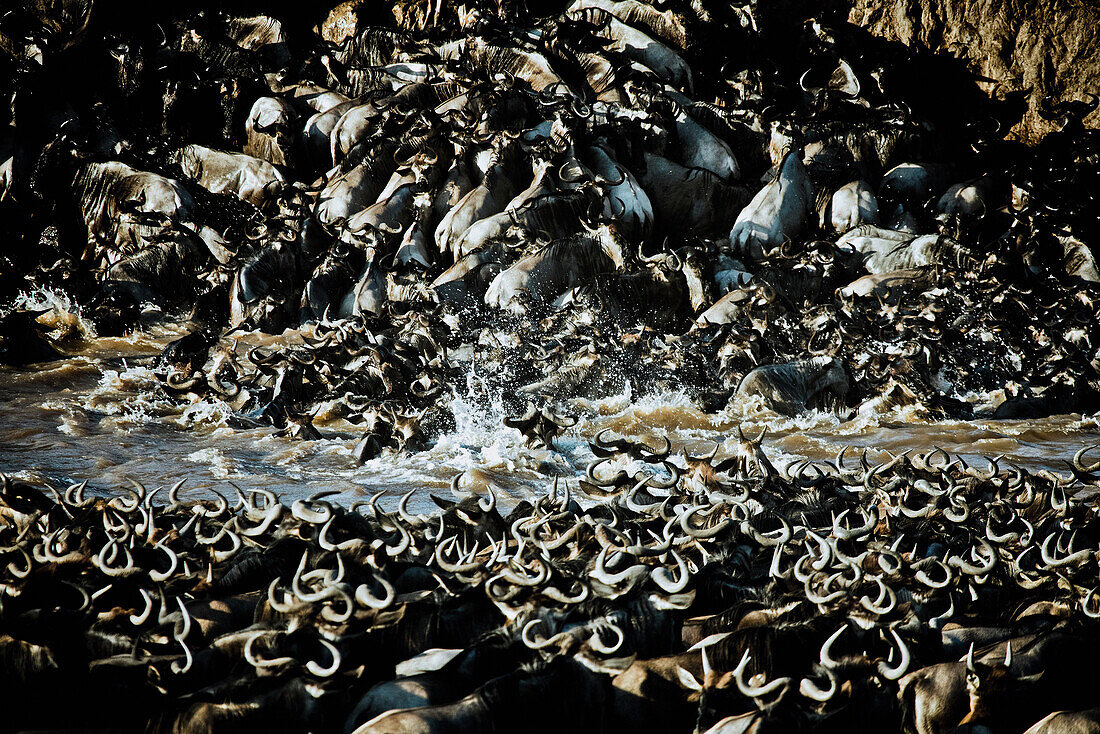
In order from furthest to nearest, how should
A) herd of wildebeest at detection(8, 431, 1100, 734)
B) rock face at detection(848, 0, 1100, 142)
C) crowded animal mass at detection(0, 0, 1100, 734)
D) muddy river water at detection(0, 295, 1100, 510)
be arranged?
rock face at detection(848, 0, 1100, 142), muddy river water at detection(0, 295, 1100, 510), crowded animal mass at detection(0, 0, 1100, 734), herd of wildebeest at detection(8, 431, 1100, 734)

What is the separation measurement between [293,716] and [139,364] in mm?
7460

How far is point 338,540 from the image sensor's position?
427 centimetres

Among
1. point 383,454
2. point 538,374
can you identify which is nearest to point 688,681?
point 383,454

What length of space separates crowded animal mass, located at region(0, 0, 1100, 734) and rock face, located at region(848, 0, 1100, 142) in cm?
28

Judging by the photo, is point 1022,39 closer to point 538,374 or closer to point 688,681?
point 538,374

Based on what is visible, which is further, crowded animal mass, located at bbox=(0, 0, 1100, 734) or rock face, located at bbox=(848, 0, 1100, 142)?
rock face, located at bbox=(848, 0, 1100, 142)

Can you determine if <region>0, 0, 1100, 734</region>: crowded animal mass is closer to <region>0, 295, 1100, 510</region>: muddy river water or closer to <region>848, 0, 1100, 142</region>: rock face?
<region>0, 295, 1100, 510</region>: muddy river water

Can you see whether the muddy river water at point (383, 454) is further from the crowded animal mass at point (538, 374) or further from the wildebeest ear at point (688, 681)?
the wildebeest ear at point (688, 681)

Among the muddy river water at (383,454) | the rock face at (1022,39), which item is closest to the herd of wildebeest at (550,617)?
the muddy river water at (383,454)

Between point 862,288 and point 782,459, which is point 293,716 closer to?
point 782,459

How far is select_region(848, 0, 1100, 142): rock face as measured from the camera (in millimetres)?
15188

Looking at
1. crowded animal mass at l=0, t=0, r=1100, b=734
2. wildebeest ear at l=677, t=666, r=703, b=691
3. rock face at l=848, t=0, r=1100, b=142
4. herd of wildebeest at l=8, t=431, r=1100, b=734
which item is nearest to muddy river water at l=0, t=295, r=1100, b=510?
crowded animal mass at l=0, t=0, r=1100, b=734

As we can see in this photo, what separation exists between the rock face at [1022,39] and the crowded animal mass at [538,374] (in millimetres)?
281

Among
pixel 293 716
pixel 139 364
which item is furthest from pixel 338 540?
pixel 139 364
